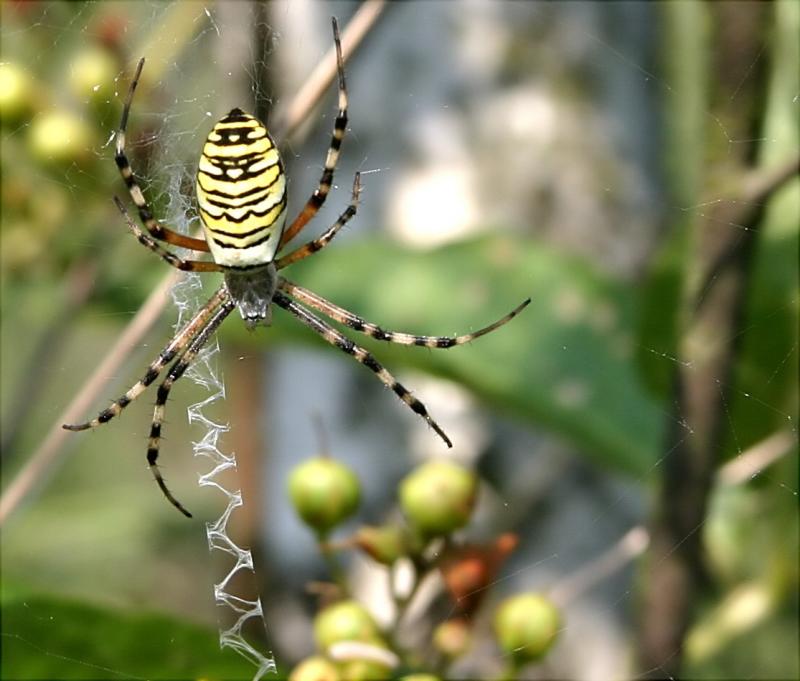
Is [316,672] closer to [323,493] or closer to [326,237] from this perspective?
[323,493]

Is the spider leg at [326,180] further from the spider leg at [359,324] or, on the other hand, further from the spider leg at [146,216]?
the spider leg at [359,324]

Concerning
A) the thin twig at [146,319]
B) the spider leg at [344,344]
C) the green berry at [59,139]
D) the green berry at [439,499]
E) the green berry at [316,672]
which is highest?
the green berry at [59,139]

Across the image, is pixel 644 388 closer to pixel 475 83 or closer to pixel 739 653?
pixel 739 653

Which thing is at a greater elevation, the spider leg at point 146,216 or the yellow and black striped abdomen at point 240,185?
the spider leg at point 146,216

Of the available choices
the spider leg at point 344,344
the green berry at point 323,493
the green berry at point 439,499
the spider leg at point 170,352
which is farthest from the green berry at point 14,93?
the green berry at point 439,499

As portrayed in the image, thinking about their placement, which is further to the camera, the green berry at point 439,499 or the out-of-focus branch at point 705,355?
the green berry at point 439,499

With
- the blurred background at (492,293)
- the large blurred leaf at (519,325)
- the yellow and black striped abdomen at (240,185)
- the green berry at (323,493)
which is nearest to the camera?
the blurred background at (492,293)

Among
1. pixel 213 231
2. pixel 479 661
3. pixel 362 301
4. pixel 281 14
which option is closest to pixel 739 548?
pixel 479 661
